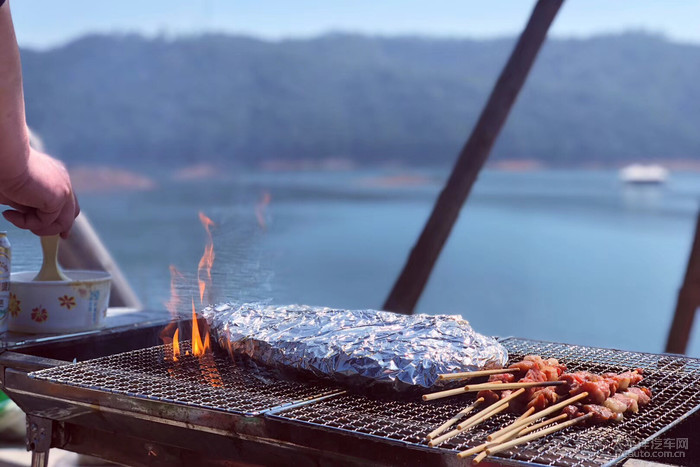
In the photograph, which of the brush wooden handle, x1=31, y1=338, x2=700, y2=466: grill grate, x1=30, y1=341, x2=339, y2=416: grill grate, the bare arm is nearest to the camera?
x1=31, y1=338, x2=700, y2=466: grill grate

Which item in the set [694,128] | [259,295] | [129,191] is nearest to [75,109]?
[129,191]

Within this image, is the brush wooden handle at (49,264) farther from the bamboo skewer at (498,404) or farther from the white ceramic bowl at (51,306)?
the bamboo skewer at (498,404)

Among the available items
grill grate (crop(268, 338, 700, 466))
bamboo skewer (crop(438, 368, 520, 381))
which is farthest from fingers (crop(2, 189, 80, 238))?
bamboo skewer (crop(438, 368, 520, 381))

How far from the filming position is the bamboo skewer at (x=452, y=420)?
3.93 feet

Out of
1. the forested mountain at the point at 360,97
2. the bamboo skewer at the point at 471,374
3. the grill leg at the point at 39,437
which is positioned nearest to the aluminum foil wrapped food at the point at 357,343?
the bamboo skewer at the point at 471,374

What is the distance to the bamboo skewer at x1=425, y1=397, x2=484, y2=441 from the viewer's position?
1199 millimetres

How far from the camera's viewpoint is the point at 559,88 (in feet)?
73.4

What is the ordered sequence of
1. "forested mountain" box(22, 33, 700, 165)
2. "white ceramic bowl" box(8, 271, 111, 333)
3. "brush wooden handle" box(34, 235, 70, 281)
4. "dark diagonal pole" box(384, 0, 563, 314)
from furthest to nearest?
"forested mountain" box(22, 33, 700, 165)
"dark diagonal pole" box(384, 0, 563, 314)
"brush wooden handle" box(34, 235, 70, 281)
"white ceramic bowl" box(8, 271, 111, 333)

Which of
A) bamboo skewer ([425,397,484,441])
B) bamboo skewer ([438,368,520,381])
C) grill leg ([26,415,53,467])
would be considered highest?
bamboo skewer ([438,368,520,381])

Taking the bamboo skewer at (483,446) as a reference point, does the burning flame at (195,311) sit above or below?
above

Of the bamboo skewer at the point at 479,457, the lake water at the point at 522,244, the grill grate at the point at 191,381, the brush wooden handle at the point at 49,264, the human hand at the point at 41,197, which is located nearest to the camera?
the bamboo skewer at the point at 479,457

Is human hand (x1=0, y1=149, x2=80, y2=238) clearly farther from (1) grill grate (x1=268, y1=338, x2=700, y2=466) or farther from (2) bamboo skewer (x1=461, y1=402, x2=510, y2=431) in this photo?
(2) bamboo skewer (x1=461, y1=402, x2=510, y2=431)

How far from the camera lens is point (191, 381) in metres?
1.67

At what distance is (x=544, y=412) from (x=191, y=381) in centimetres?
85
